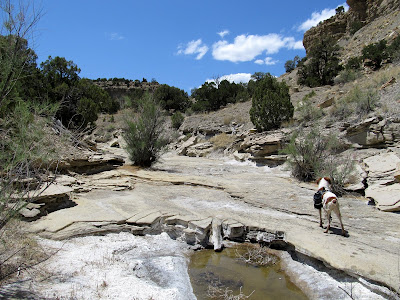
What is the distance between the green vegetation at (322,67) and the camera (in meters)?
27.8

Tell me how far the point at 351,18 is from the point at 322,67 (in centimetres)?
2401

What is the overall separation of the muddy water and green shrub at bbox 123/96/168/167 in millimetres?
8648

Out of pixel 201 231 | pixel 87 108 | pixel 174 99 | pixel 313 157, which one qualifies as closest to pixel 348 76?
pixel 313 157

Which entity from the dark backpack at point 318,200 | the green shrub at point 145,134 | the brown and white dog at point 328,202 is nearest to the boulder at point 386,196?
the brown and white dog at point 328,202

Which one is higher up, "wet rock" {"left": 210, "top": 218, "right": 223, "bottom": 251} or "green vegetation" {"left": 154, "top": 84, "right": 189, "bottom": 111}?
"green vegetation" {"left": 154, "top": 84, "right": 189, "bottom": 111}

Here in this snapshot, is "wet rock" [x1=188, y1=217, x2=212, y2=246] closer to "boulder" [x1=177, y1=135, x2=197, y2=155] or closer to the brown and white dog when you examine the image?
the brown and white dog

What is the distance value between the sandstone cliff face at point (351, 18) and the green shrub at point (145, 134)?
1446 inches

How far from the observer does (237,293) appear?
405cm

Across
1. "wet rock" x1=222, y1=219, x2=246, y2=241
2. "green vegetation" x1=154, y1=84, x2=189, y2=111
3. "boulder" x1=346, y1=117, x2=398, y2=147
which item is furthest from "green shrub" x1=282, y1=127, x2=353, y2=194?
"green vegetation" x1=154, y1=84, x2=189, y2=111

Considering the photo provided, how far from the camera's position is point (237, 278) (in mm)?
4496

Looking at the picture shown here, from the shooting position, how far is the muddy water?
13.4 feet

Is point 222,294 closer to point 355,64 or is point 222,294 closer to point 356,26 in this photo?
point 355,64

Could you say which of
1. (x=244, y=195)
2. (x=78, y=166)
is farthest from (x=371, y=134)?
(x=78, y=166)

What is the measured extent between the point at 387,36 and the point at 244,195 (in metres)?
30.3
